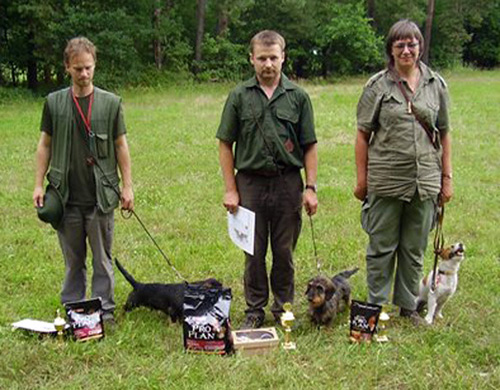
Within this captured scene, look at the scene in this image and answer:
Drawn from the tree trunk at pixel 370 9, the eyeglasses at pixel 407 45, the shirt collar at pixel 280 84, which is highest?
the tree trunk at pixel 370 9

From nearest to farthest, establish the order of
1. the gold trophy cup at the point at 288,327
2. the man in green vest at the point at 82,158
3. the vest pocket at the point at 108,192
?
the gold trophy cup at the point at 288,327 < the man in green vest at the point at 82,158 < the vest pocket at the point at 108,192

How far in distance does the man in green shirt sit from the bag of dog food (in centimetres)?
103

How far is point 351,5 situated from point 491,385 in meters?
30.7

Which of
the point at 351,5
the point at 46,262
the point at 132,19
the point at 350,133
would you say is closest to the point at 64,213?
the point at 46,262

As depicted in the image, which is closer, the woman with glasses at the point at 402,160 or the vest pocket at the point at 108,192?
the woman with glasses at the point at 402,160

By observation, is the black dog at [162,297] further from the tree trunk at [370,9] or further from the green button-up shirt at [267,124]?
the tree trunk at [370,9]

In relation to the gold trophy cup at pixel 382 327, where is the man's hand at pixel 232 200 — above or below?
above

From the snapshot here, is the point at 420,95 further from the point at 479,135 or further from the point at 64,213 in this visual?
the point at 479,135

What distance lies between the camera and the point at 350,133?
12.4m

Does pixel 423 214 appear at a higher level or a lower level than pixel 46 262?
higher

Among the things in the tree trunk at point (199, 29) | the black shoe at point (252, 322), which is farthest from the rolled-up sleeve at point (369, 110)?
the tree trunk at point (199, 29)

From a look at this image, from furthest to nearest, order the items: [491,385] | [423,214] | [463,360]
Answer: [423,214] → [463,360] → [491,385]

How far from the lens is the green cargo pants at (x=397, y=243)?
13.1ft

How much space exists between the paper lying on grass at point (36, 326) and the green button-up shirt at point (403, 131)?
2.28 m
